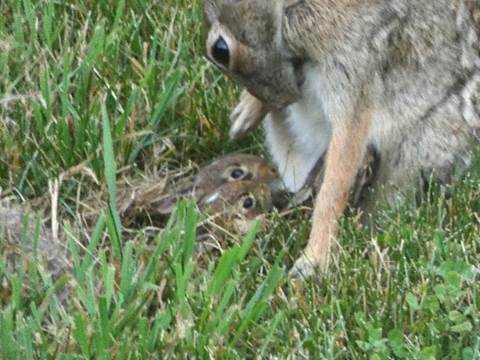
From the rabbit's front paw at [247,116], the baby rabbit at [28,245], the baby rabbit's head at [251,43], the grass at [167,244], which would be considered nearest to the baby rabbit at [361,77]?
the baby rabbit's head at [251,43]

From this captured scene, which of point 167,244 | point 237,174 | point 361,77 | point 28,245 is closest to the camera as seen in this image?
point 167,244

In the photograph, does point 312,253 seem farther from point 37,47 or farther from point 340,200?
point 37,47

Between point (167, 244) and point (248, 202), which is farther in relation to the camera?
point (248, 202)

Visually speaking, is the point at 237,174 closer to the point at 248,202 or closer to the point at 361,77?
the point at 248,202

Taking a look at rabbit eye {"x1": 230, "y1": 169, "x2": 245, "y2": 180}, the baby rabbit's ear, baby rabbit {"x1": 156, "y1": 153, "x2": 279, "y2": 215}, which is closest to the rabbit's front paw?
baby rabbit {"x1": 156, "y1": 153, "x2": 279, "y2": 215}

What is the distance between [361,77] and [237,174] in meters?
0.60

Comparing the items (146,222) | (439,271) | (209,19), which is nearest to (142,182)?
(146,222)

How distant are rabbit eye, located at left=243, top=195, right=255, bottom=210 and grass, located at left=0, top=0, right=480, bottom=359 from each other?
14 centimetres

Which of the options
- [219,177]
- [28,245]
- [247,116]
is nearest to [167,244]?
[28,245]

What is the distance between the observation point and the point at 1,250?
4863 millimetres

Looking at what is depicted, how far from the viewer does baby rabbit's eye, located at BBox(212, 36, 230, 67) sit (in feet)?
16.8

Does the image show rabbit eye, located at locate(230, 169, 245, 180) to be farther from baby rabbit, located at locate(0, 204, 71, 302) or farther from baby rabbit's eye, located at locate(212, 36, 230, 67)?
baby rabbit, located at locate(0, 204, 71, 302)

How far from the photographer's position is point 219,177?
5.43 meters

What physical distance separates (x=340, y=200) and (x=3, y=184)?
1185 millimetres
